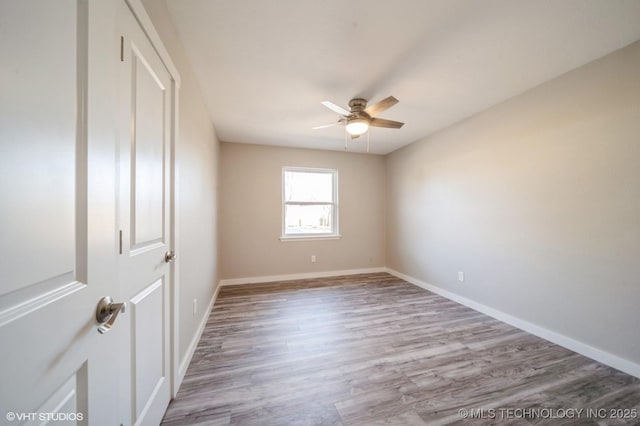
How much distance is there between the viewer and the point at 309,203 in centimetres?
415

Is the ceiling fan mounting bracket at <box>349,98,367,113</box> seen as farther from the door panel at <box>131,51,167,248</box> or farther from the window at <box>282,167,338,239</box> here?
the window at <box>282,167,338,239</box>

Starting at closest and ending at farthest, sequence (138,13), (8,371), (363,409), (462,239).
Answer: (8,371)
(138,13)
(363,409)
(462,239)

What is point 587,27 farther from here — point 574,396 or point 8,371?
point 8,371

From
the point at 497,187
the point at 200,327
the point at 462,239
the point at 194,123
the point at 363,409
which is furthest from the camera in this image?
the point at 462,239

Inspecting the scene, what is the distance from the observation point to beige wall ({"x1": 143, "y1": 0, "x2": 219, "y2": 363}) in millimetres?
1458

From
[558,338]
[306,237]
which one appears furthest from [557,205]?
[306,237]

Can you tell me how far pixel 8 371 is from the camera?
387 mm

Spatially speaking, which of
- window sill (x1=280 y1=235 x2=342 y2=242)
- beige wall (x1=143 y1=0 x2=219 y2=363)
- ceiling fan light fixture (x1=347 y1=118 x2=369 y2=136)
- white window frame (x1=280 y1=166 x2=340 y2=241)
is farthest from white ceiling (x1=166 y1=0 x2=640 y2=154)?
window sill (x1=280 y1=235 x2=342 y2=242)

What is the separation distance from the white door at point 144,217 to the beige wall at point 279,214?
2437 mm

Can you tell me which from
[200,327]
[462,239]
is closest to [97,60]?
[200,327]

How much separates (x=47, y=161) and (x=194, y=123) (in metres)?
1.71
